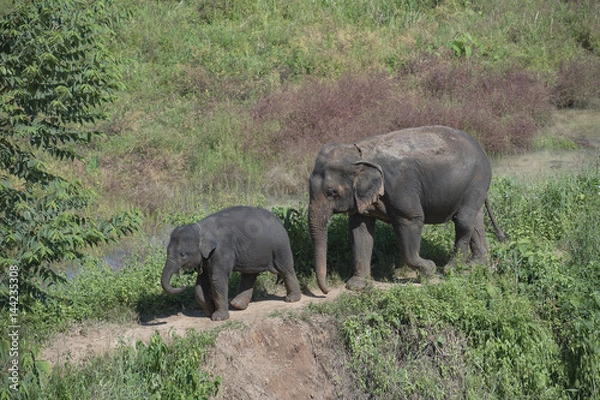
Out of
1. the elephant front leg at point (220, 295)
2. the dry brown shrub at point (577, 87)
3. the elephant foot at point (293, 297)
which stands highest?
the elephant front leg at point (220, 295)

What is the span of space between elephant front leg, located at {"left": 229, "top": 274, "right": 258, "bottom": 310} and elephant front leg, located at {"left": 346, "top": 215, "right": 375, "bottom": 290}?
1.12 m

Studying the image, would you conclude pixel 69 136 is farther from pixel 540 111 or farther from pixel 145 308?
pixel 540 111

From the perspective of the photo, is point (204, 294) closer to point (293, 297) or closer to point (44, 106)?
point (293, 297)

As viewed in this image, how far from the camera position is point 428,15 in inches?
811

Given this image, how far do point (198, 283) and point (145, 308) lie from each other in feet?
2.26

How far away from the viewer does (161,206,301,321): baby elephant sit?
841 centimetres

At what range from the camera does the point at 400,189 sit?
9.55 meters

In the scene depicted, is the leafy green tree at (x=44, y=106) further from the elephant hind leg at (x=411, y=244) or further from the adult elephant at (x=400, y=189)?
the elephant hind leg at (x=411, y=244)

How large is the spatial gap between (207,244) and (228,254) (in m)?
0.28

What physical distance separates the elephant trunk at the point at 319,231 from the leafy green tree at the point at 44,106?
88.5 inches

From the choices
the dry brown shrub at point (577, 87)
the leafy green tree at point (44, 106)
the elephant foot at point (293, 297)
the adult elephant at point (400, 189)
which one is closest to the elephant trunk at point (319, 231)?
the adult elephant at point (400, 189)

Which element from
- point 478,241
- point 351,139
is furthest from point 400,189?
point 351,139

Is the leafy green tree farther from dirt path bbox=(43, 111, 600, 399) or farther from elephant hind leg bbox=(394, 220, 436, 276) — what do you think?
elephant hind leg bbox=(394, 220, 436, 276)

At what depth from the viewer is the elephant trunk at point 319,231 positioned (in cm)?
940
